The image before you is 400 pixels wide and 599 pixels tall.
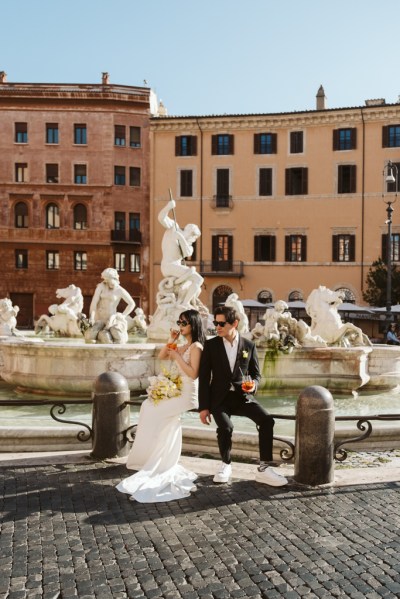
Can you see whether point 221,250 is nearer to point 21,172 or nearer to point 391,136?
point 391,136

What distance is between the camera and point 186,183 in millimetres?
37938

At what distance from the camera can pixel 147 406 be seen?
5.43 meters

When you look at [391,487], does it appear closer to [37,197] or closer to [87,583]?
[87,583]

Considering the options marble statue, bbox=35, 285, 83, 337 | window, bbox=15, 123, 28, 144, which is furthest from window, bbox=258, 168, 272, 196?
marble statue, bbox=35, 285, 83, 337

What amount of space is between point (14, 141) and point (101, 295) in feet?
94.6

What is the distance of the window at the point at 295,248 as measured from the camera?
1439 inches

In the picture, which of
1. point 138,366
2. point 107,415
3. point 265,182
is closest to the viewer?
point 107,415

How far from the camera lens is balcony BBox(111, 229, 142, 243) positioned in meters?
37.1

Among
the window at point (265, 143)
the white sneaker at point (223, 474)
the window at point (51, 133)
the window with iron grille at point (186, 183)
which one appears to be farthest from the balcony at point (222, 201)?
the white sneaker at point (223, 474)

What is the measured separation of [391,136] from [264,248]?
373 inches

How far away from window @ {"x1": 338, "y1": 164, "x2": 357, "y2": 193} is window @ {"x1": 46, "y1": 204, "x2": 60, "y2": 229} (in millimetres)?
16790

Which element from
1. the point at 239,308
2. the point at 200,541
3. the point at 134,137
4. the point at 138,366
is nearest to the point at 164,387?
the point at 200,541

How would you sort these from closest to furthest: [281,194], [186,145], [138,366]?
[138,366], [281,194], [186,145]

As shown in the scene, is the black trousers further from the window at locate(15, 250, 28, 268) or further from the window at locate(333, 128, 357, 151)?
the window at locate(15, 250, 28, 268)
